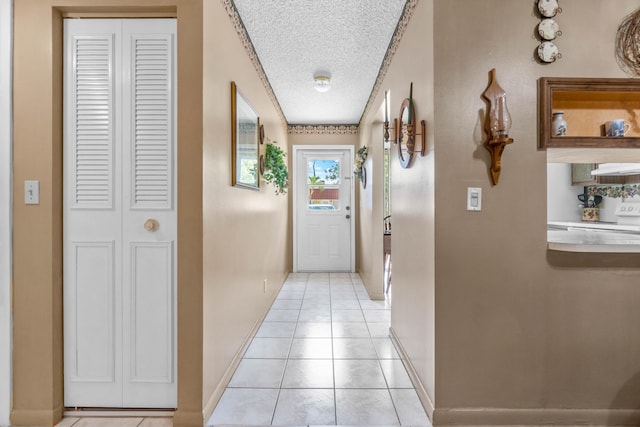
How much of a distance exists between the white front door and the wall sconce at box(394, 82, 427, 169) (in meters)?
1.31

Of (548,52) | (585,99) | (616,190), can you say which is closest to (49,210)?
(548,52)

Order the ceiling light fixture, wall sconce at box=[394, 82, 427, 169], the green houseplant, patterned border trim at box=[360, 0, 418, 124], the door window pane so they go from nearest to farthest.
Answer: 1. wall sconce at box=[394, 82, 427, 169]
2. patterned border trim at box=[360, 0, 418, 124]
3. the ceiling light fixture
4. the green houseplant
5. the door window pane

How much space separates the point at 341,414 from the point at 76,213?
1.73 metres

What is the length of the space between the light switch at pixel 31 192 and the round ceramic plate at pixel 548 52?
2.57 m

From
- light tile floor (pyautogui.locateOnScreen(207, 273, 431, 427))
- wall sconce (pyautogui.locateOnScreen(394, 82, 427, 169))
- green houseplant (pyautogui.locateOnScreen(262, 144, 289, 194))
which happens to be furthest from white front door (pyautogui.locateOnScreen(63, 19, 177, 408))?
green houseplant (pyautogui.locateOnScreen(262, 144, 289, 194))

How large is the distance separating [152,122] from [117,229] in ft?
1.89

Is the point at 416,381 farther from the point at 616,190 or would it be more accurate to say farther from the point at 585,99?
the point at 616,190

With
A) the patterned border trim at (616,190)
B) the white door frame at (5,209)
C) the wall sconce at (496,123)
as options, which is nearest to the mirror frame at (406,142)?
the wall sconce at (496,123)

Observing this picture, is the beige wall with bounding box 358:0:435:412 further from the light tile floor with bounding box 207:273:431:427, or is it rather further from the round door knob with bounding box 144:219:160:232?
the round door knob with bounding box 144:219:160:232

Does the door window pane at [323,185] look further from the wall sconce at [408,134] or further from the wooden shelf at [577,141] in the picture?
the wooden shelf at [577,141]

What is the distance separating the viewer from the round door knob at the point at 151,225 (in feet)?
5.63

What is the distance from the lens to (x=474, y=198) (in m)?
1.68

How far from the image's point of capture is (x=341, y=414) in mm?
1786

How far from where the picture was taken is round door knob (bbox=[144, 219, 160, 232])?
1.72 meters
